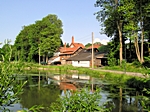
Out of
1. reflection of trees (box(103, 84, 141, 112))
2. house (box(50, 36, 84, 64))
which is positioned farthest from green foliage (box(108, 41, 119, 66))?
house (box(50, 36, 84, 64))

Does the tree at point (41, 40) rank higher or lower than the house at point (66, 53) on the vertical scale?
higher

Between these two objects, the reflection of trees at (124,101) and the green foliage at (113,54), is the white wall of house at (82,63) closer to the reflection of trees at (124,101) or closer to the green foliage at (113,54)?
the green foliage at (113,54)

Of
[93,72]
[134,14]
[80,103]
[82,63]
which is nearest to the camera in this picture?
[80,103]

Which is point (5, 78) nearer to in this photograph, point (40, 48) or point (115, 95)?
point (115, 95)

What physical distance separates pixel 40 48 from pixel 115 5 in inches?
987

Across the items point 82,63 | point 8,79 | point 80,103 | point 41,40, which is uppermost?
point 41,40

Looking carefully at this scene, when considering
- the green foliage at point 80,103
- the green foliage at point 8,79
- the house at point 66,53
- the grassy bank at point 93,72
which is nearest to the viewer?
the green foliage at point 8,79

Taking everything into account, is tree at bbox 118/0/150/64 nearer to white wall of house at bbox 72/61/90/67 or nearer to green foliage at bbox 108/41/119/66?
green foliage at bbox 108/41/119/66

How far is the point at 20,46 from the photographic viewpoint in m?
60.5

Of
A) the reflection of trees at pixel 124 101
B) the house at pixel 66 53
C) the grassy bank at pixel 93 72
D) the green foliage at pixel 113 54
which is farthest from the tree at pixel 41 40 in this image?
the reflection of trees at pixel 124 101

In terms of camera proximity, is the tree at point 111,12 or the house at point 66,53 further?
the house at point 66,53

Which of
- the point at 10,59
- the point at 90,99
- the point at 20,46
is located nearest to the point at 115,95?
the point at 90,99

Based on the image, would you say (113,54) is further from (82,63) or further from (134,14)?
(82,63)

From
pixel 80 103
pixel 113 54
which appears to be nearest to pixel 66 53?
pixel 113 54
